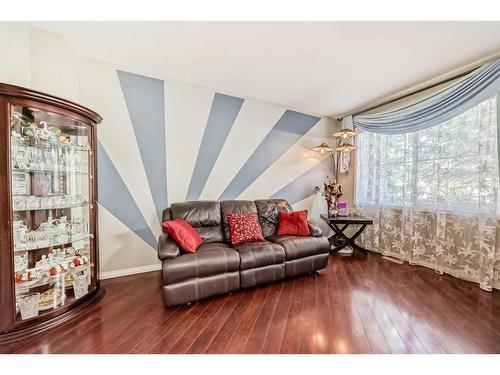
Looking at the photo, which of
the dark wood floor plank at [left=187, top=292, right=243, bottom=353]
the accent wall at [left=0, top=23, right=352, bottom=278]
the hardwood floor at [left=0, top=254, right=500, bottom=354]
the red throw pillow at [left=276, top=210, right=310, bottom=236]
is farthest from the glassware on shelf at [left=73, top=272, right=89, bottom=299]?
the red throw pillow at [left=276, top=210, right=310, bottom=236]

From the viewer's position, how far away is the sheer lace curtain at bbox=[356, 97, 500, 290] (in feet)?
7.52

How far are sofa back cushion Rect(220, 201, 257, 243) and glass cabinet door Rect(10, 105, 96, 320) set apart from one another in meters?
1.48

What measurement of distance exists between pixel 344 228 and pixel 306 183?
1064mm

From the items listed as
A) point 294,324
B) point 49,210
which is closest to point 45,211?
point 49,210

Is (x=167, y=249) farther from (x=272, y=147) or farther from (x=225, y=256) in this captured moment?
(x=272, y=147)

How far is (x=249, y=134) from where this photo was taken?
137 inches

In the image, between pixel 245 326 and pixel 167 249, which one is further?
pixel 167 249

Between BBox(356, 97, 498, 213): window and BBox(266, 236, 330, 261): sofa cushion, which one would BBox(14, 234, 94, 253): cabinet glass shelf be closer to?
BBox(266, 236, 330, 261): sofa cushion

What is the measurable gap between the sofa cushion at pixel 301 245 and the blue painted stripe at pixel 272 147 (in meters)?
1.07

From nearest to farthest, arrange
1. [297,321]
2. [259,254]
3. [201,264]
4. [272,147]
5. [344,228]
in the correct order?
[297,321] < [201,264] < [259,254] < [344,228] < [272,147]

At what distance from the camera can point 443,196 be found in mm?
2676

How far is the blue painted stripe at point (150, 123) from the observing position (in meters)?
2.67
